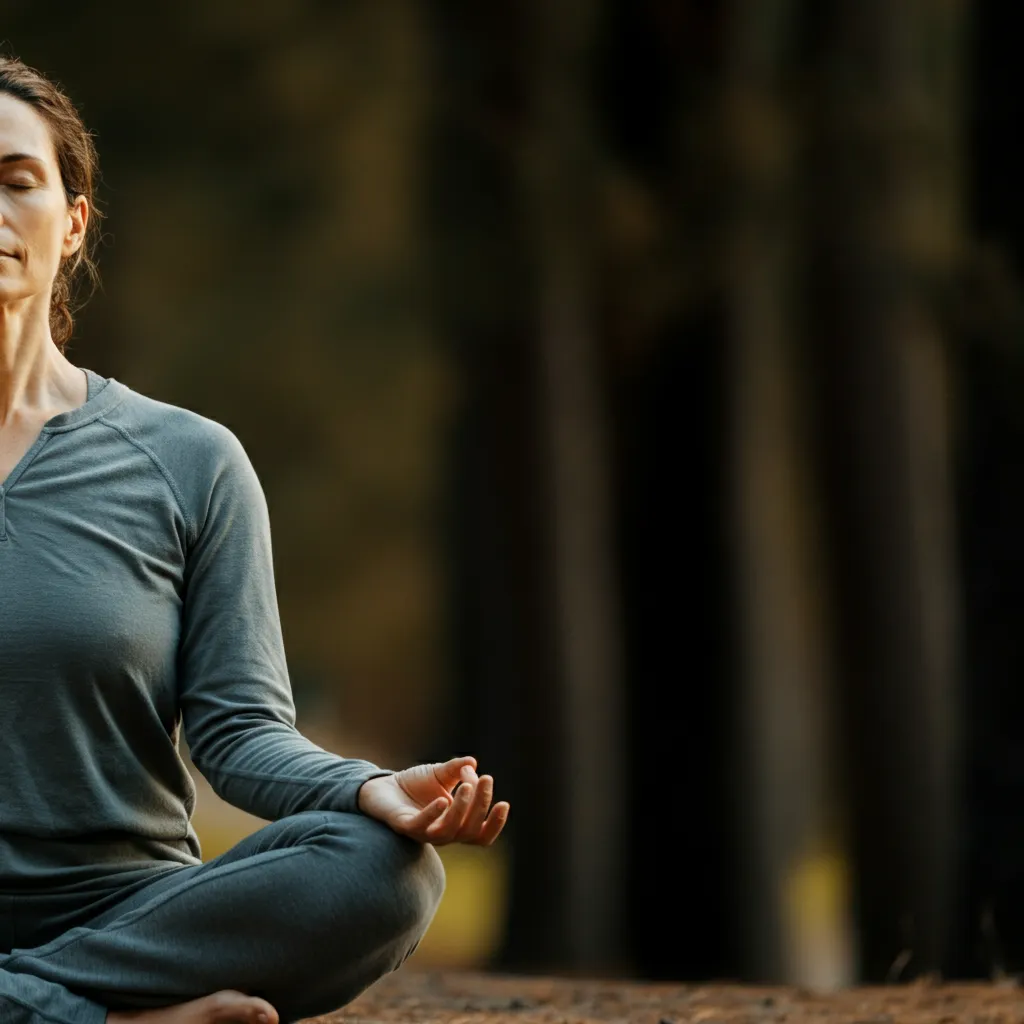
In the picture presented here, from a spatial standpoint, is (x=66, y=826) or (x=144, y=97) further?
(x=144, y=97)

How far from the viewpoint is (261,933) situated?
3.51 meters

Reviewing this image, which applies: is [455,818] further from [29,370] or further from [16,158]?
[16,158]

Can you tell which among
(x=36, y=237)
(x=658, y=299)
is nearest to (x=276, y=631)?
(x=36, y=237)

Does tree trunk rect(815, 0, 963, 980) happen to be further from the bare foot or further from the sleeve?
Answer: the bare foot

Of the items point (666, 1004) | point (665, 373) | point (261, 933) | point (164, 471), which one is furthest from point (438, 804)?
point (665, 373)

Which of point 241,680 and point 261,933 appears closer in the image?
point 261,933

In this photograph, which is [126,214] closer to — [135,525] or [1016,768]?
[1016,768]

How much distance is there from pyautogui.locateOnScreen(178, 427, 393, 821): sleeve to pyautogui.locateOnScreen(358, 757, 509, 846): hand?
49mm

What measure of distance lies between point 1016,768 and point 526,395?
148 inches

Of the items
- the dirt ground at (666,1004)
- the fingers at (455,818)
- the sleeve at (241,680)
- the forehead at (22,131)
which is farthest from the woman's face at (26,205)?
the dirt ground at (666,1004)

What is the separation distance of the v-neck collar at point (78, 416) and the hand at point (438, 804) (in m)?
0.84

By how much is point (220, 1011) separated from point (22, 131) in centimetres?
166

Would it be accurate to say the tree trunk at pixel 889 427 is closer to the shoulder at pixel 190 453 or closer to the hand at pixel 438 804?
the shoulder at pixel 190 453

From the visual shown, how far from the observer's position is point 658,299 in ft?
32.5
